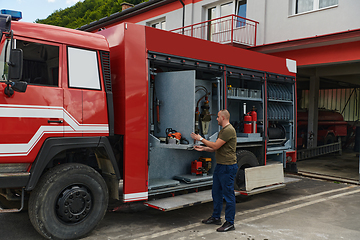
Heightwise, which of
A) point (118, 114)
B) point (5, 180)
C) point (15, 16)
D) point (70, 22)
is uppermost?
point (70, 22)

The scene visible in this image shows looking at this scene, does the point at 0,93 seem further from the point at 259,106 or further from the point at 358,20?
the point at 358,20

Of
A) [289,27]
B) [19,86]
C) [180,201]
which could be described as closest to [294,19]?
[289,27]

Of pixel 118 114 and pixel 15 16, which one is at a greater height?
pixel 15 16

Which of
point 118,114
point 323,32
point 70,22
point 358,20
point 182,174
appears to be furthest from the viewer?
point 70,22

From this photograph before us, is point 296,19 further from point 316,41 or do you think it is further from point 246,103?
point 246,103

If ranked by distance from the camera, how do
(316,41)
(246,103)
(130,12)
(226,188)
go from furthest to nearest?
(130,12)
(316,41)
(246,103)
(226,188)

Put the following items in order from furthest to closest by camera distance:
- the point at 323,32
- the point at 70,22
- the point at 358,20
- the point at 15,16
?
the point at 70,22 → the point at 323,32 → the point at 358,20 → the point at 15,16

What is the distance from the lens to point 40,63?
4.18 metres

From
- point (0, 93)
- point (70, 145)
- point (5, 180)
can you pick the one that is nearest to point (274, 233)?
point (70, 145)

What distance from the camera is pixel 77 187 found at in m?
4.36

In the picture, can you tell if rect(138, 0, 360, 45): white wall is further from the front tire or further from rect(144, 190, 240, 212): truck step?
the front tire

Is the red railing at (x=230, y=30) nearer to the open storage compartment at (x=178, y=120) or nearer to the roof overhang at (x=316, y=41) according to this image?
the roof overhang at (x=316, y=41)

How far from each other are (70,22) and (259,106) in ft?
131

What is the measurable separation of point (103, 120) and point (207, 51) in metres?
2.60
